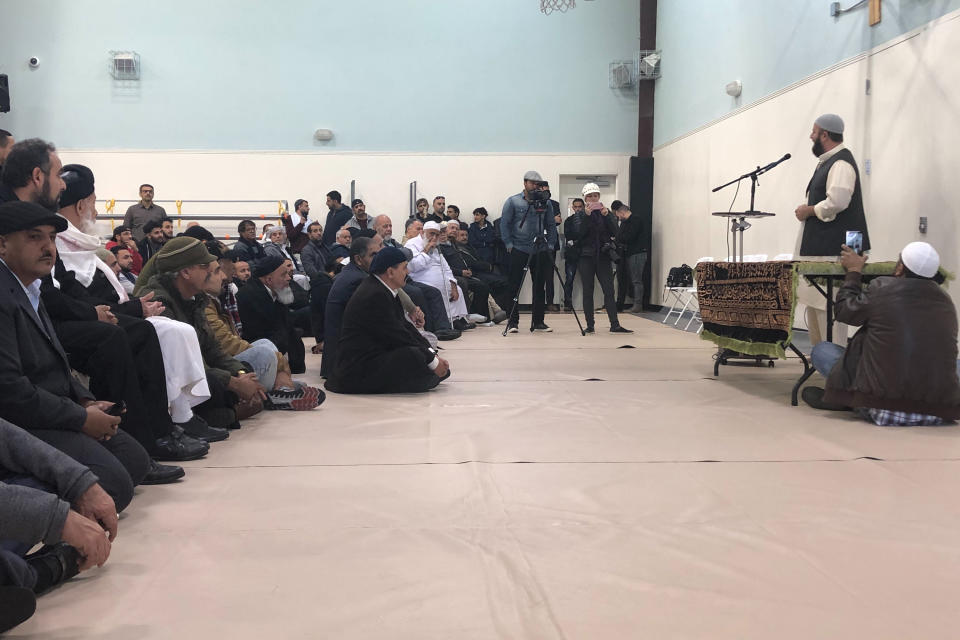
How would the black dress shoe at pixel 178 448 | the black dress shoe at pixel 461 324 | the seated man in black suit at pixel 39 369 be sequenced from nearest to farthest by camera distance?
1. the seated man in black suit at pixel 39 369
2. the black dress shoe at pixel 178 448
3. the black dress shoe at pixel 461 324

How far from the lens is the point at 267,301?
17.9 feet

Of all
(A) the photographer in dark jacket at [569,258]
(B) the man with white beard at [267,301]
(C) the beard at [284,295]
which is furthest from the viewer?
(A) the photographer in dark jacket at [569,258]

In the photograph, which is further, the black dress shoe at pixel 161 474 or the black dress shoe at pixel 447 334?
the black dress shoe at pixel 447 334

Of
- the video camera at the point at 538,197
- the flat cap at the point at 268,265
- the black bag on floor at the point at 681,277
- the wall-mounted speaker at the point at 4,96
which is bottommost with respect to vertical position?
the black bag on floor at the point at 681,277

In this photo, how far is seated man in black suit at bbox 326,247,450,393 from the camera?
4982mm

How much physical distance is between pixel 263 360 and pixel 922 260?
123 inches

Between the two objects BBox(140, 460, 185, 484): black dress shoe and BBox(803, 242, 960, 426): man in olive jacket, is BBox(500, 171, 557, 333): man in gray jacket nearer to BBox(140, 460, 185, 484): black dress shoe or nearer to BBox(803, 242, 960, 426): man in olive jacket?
BBox(803, 242, 960, 426): man in olive jacket

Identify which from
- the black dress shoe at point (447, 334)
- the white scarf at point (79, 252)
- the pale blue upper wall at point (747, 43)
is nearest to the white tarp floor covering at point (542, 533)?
the white scarf at point (79, 252)

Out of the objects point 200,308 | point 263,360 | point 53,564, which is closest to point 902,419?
point 263,360

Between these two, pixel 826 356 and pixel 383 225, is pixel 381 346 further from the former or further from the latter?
pixel 383 225

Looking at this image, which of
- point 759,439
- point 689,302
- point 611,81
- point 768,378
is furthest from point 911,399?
point 611,81

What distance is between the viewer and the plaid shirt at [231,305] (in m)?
4.94

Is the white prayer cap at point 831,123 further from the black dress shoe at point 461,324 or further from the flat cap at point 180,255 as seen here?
the black dress shoe at point 461,324

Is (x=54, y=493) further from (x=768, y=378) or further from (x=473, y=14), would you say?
(x=473, y=14)
